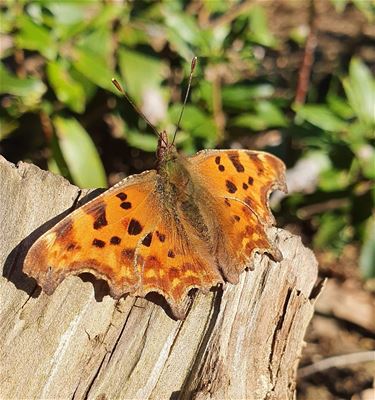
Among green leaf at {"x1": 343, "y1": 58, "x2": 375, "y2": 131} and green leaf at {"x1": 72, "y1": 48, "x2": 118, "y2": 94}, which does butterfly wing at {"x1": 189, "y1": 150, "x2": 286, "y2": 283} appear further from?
green leaf at {"x1": 343, "y1": 58, "x2": 375, "y2": 131}

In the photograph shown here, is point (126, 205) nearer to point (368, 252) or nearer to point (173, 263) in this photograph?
point (173, 263)

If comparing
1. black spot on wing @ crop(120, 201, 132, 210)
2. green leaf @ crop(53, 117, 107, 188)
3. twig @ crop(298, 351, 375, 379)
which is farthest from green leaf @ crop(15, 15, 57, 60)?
twig @ crop(298, 351, 375, 379)

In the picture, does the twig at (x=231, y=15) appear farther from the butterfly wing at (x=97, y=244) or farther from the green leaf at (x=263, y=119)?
the butterfly wing at (x=97, y=244)

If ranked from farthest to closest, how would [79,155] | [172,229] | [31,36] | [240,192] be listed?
[79,155] < [31,36] < [240,192] < [172,229]

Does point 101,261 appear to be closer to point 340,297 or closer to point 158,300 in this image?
point 158,300

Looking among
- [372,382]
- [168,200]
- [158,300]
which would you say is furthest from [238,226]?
[372,382]

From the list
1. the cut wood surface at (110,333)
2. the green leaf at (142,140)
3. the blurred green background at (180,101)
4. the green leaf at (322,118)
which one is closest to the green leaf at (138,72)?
the blurred green background at (180,101)

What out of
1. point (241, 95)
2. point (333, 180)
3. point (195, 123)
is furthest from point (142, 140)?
point (333, 180)

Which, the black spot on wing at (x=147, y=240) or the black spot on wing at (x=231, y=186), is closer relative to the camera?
the black spot on wing at (x=147, y=240)
